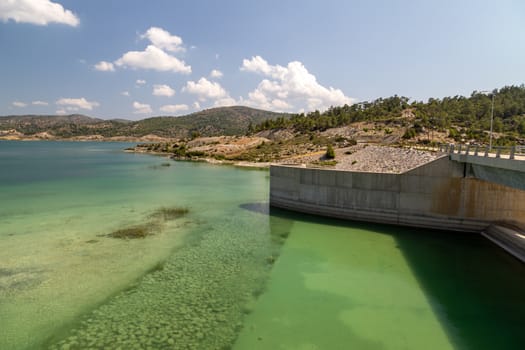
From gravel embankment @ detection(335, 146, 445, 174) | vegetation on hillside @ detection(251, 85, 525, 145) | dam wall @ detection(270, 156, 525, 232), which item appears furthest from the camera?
vegetation on hillside @ detection(251, 85, 525, 145)

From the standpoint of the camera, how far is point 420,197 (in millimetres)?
22656

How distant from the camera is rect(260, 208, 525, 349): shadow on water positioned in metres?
11.2

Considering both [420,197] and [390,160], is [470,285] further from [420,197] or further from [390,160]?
[390,160]

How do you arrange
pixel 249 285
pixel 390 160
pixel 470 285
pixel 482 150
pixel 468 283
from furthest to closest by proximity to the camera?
pixel 390 160 < pixel 482 150 < pixel 468 283 < pixel 470 285 < pixel 249 285

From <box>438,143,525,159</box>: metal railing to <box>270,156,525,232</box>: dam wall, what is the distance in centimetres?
117

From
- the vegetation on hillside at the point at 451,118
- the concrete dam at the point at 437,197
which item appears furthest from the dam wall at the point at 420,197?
the vegetation on hillside at the point at 451,118

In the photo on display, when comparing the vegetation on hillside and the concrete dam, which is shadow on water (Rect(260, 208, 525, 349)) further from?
the vegetation on hillside

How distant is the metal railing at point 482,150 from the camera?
16725 mm

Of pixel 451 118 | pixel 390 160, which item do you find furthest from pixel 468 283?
pixel 451 118

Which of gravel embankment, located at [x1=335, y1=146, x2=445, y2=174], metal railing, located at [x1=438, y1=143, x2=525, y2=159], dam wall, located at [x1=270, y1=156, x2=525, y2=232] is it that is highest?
metal railing, located at [x1=438, y1=143, x2=525, y2=159]

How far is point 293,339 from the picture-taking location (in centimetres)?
1053

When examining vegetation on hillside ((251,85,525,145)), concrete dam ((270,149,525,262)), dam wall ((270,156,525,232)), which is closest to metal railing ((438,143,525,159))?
concrete dam ((270,149,525,262))

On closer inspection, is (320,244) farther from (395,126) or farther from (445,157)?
(395,126)

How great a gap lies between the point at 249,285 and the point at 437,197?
49.6ft
